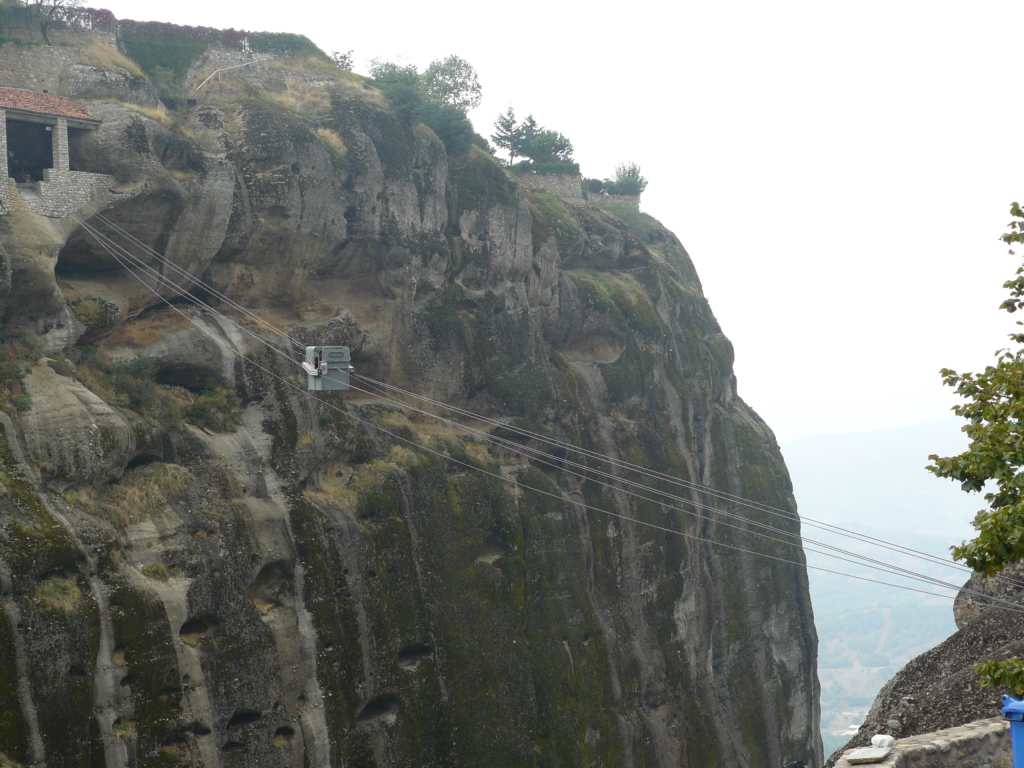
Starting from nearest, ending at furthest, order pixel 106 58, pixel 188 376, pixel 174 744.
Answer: pixel 174 744 → pixel 188 376 → pixel 106 58

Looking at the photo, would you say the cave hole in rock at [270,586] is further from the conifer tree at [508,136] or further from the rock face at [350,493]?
the conifer tree at [508,136]

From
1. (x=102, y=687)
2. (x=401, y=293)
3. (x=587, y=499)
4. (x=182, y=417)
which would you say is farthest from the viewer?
(x=587, y=499)

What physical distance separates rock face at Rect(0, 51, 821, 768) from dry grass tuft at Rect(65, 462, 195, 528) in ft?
0.30

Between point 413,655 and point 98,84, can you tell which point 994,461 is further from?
point 98,84

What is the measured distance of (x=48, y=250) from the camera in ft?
97.8

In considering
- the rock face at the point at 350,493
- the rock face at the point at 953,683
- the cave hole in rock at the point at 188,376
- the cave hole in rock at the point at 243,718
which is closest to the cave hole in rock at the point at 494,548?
the rock face at the point at 350,493

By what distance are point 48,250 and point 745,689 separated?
121ft

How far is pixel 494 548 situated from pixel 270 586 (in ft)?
33.4

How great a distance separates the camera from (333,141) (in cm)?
3906

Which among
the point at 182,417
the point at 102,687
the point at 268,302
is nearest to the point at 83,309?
the point at 182,417

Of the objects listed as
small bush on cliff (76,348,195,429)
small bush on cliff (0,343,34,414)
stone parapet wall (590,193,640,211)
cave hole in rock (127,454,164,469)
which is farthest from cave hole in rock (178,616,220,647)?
stone parapet wall (590,193,640,211)

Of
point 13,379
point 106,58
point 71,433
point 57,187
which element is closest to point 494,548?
point 71,433

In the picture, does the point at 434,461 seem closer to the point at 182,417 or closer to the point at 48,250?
the point at 182,417

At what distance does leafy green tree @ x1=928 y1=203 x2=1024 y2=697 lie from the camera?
13.7 m
